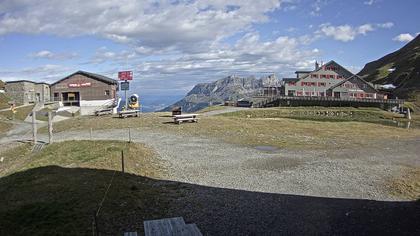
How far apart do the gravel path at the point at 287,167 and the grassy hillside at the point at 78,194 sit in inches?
78.5

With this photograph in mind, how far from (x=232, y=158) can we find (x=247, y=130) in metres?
12.9

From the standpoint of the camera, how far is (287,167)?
18156mm

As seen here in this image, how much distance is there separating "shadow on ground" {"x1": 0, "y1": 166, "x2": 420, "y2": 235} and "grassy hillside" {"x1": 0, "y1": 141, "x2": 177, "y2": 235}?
0.03 meters

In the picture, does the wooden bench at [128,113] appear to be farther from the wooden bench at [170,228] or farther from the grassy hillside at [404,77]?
the grassy hillside at [404,77]

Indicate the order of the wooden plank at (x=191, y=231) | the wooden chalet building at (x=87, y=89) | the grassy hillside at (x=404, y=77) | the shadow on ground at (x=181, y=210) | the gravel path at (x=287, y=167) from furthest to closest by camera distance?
the grassy hillside at (x=404, y=77) < the wooden chalet building at (x=87, y=89) < the gravel path at (x=287, y=167) < the shadow on ground at (x=181, y=210) < the wooden plank at (x=191, y=231)

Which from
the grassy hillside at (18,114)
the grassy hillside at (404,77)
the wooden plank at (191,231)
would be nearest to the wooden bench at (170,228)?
the wooden plank at (191,231)

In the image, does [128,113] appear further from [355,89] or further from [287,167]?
[355,89]

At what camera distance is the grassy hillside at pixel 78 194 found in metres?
10.3

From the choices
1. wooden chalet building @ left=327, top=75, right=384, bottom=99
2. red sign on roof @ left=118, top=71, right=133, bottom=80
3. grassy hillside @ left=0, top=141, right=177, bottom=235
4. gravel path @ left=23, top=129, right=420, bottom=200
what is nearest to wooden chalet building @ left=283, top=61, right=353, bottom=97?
wooden chalet building @ left=327, top=75, right=384, bottom=99

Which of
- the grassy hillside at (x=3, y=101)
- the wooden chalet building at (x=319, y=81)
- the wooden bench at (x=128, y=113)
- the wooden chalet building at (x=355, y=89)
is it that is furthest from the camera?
the wooden chalet building at (x=319, y=81)

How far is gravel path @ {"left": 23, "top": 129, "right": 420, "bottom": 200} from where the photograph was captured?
575 inches

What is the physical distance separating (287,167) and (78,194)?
32.5 feet

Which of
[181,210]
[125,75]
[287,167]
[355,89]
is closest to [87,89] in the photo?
[125,75]

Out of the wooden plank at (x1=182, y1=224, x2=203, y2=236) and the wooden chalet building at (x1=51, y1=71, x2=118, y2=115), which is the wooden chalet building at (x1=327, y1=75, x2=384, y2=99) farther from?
the wooden plank at (x1=182, y1=224, x2=203, y2=236)
